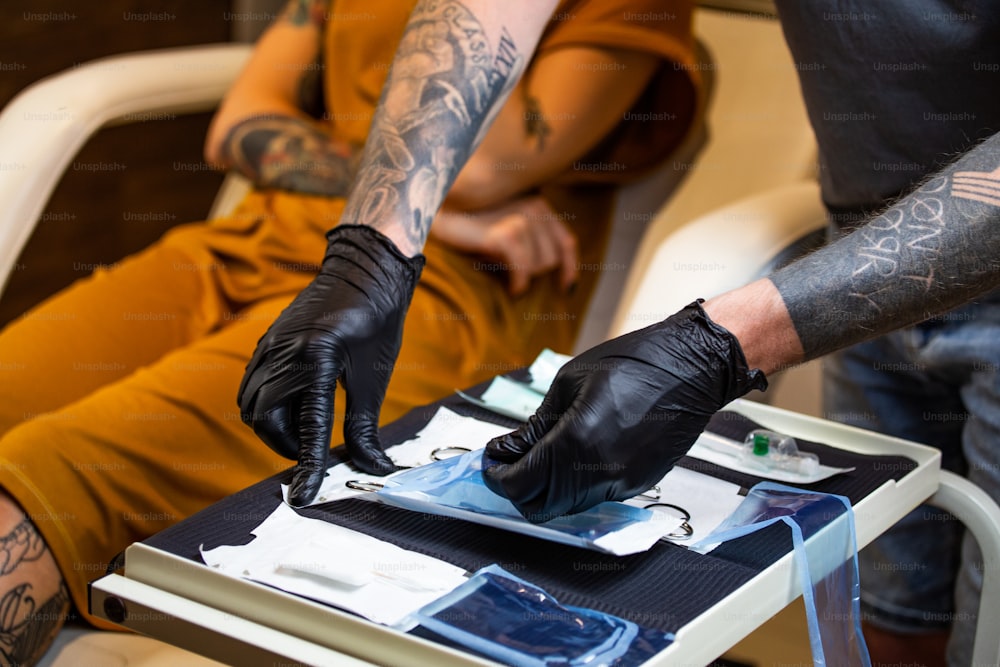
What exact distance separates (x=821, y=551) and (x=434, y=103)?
1.62ft

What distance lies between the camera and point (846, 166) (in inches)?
38.5

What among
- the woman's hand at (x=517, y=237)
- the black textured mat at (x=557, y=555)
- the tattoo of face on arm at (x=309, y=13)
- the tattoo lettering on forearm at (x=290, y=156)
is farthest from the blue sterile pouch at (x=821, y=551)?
the tattoo of face on arm at (x=309, y=13)

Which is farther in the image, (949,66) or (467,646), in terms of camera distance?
(949,66)

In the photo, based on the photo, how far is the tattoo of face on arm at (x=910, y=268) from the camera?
689 millimetres

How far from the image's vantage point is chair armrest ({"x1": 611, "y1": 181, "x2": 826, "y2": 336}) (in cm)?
104

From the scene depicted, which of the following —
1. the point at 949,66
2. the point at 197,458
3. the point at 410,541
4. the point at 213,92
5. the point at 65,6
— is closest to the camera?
the point at 410,541

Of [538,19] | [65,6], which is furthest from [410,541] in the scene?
[65,6]

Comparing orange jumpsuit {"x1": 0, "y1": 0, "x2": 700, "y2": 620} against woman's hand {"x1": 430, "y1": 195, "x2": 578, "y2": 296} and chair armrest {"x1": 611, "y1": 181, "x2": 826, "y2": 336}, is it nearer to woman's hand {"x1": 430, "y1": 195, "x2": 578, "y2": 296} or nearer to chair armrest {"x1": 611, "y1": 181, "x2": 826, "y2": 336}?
woman's hand {"x1": 430, "y1": 195, "x2": 578, "y2": 296}

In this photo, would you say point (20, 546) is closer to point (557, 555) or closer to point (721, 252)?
point (557, 555)

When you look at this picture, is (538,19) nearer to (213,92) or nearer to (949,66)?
(949,66)

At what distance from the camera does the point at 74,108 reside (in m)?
1.30

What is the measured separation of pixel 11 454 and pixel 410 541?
0.42m

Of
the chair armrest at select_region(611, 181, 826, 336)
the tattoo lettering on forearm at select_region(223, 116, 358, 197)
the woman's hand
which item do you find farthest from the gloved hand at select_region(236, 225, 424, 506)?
the tattoo lettering on forearm at select_region(223, 116, 358, 197)

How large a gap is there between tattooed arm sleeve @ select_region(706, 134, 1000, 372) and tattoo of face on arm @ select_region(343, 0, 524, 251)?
0.30 meters
